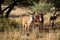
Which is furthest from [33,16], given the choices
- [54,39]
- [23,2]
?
[54,39]

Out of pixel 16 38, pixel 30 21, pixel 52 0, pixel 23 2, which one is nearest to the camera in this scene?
pixel 16 38

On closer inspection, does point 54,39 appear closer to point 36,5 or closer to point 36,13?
point 36,5

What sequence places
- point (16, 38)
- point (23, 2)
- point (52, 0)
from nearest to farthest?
point (16, 38)
point (52, 0)
point (23, 2)

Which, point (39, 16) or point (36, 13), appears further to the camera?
point (36, 13)

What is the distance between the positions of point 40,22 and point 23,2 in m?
2.70

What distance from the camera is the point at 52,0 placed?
13188 millimetres

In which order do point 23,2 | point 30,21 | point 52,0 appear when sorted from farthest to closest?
point 23,2 → point 52,0 → point 30,21

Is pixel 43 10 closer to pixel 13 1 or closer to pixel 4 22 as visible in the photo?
pixel 4 22

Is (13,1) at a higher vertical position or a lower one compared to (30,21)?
higher

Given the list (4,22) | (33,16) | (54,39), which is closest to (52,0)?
(33,16)

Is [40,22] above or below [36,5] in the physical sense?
below

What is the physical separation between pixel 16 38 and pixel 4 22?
4.19 m

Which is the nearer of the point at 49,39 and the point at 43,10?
the point at 49,39

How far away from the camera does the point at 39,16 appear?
40.9ft
